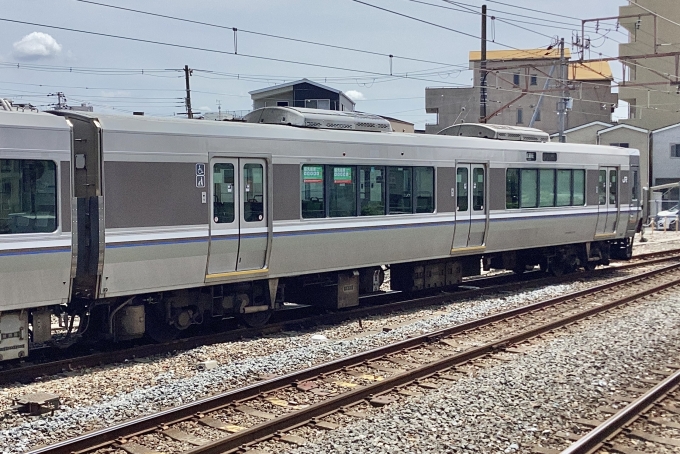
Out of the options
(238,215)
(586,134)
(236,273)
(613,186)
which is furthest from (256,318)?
(586,134)

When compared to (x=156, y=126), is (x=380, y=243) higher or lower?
lower

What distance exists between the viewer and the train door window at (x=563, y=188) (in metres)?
18.3

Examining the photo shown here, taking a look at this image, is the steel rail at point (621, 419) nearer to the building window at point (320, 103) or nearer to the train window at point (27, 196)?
the train window at point (27, 196)

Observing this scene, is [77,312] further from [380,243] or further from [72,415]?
[380,243]

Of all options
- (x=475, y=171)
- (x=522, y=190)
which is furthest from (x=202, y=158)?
(x=522, y=190)

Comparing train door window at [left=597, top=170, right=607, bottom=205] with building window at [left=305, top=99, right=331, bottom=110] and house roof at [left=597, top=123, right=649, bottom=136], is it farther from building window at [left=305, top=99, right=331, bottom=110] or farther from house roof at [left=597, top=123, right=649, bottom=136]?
house roof at [left=597, top=123, right=649, bottom=136]

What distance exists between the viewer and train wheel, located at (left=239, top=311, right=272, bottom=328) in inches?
495

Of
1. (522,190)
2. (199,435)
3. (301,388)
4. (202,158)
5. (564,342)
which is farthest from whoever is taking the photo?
(522,190)

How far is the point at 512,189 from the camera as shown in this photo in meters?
16.9

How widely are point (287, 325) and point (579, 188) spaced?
924 cm

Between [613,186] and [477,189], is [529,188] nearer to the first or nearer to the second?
[477,189]

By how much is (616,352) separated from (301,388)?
464 centimetres

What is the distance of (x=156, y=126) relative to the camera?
34.2ft

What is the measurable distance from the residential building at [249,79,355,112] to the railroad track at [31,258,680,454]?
3110 cm
